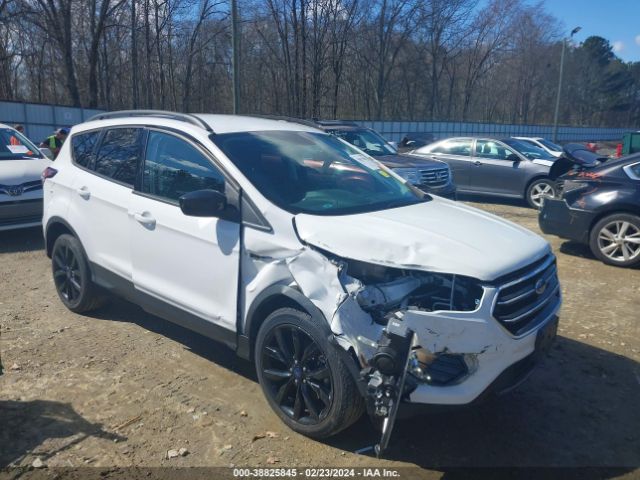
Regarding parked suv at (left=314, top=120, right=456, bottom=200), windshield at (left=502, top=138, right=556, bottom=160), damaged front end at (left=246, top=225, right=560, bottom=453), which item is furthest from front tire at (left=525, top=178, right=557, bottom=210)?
damaged front end at (left=246, top=225, right=560, bottom=453)

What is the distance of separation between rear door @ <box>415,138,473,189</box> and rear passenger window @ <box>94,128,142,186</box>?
993cm

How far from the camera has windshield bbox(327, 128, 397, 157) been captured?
1127 centimetres

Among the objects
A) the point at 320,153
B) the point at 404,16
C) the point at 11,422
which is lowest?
the point at 11,422

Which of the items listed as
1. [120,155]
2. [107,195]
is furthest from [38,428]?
[120,155]

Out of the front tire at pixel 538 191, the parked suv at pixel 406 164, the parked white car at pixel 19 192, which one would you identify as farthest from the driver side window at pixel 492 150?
the parked white car at pixel 19 192

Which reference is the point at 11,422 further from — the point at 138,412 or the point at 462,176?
the point at 462,176

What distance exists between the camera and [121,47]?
37.9 m

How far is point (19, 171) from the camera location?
7.99m

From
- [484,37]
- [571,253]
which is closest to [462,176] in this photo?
[571,253]

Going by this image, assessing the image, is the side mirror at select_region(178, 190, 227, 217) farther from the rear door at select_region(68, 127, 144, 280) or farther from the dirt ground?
the dirt ground

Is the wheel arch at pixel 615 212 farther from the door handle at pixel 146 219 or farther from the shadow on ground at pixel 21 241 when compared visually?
the shadow on ground at pixel 21 241

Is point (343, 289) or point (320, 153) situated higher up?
point (320, 153)

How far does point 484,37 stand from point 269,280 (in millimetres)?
59497

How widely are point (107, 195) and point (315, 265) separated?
2395mm
